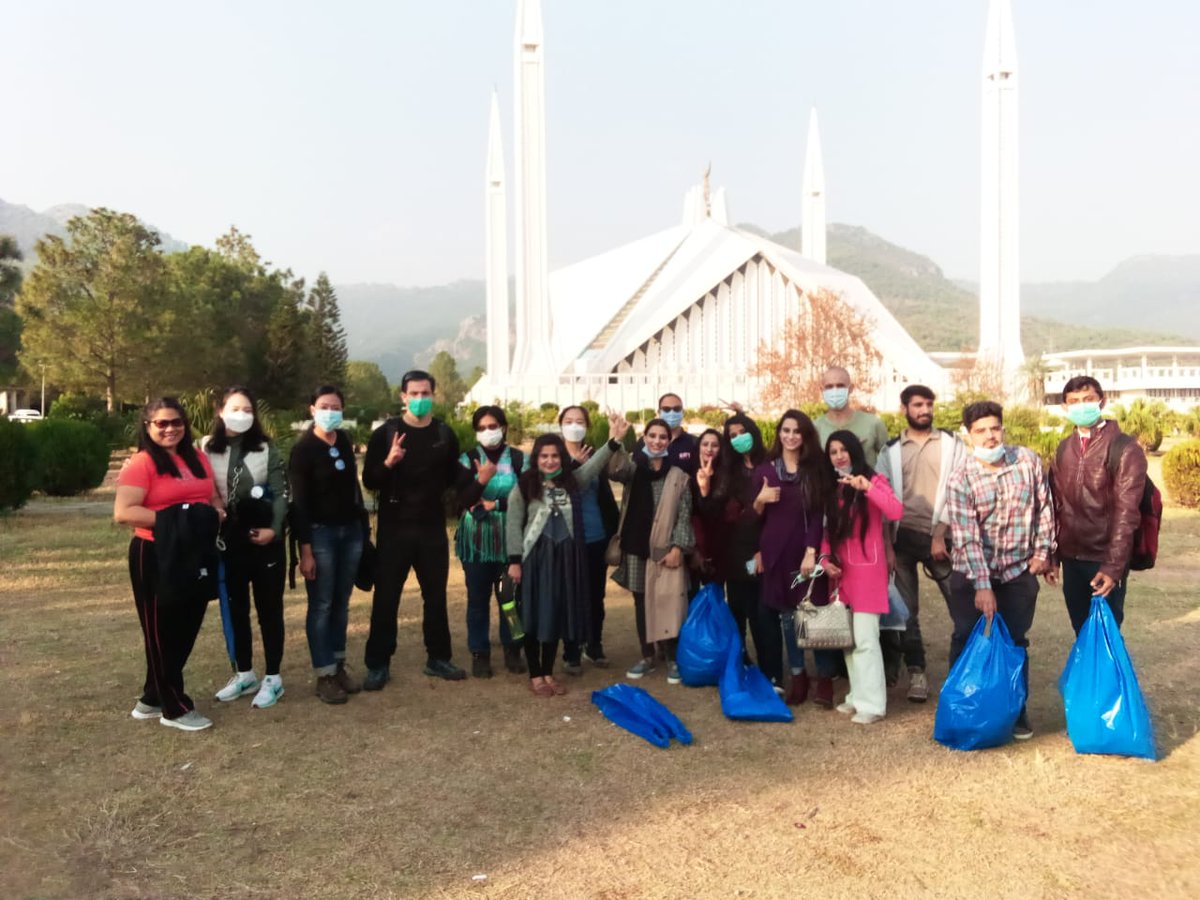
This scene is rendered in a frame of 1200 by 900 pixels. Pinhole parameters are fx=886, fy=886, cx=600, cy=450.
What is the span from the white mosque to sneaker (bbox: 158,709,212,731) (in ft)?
77.3

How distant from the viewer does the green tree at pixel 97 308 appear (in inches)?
929

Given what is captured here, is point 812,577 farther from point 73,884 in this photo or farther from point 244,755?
point 73,884

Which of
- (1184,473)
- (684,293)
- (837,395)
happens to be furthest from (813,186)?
(837,395)

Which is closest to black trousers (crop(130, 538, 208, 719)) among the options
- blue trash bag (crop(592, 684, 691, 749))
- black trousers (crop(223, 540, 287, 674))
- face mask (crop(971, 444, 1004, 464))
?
black trousers (crop(223, 540, 287, 674))

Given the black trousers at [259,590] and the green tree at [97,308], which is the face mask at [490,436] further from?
the green tree at [97,308]

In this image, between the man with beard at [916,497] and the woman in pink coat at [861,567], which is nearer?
the woman in pink coat at [861,567]

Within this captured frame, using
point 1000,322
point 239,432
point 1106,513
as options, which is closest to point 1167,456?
point 1106,513

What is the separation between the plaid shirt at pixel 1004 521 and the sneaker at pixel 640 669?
1745mm

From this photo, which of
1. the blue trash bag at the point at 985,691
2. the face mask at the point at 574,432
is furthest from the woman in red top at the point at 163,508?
the blue trash bag at the point at 985,691

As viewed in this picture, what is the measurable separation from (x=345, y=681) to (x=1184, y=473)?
400 inches

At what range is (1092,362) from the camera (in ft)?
204

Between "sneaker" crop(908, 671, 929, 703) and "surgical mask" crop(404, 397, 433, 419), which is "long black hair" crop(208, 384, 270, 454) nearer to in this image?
"surgical mask" crop(404, 397, 433, 419)

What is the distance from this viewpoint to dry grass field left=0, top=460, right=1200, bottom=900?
103 inches

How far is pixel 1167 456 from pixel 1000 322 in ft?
63.8
